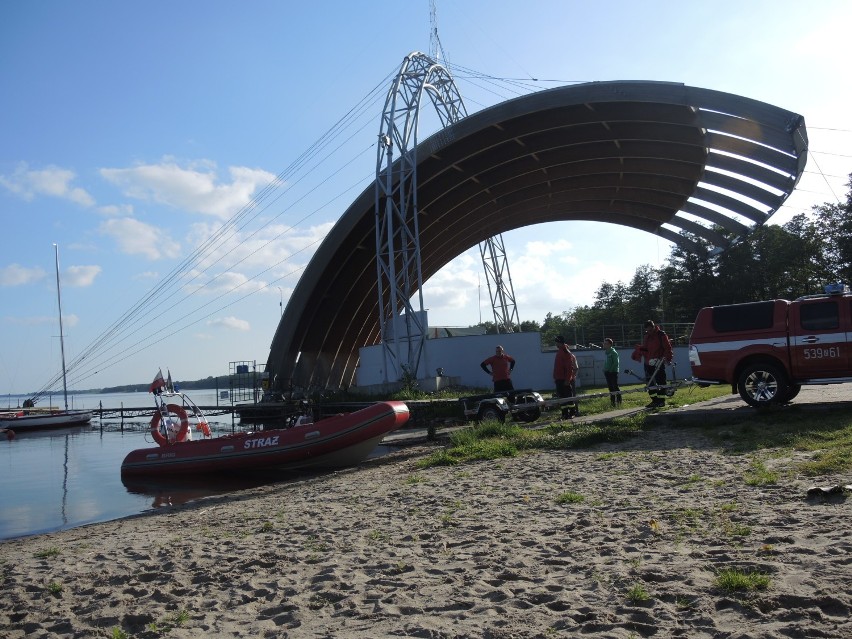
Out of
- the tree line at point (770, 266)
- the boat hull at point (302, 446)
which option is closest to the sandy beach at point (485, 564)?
the boat hull at point (302, 446)

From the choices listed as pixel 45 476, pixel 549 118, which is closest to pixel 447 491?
pixel 45 476

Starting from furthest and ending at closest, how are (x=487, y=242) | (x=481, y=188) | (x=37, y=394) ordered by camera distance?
(x=37, y=394) < (x=487, y=242) < (x=481, y=188)

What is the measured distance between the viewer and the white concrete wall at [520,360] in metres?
31.3

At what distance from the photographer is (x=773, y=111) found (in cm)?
2222

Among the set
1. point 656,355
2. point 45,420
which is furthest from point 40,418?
point 656,355

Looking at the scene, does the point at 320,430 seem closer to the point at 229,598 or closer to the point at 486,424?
the point at 486,424

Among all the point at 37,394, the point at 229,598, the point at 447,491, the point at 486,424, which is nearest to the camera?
the point at 229,598

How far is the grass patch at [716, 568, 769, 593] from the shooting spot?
4230mm

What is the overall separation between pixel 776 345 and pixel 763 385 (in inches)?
30.6

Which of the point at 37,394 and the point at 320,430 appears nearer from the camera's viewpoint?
the point at 320,430

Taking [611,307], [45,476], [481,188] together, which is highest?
[481,188]

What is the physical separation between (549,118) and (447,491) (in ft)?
78.5

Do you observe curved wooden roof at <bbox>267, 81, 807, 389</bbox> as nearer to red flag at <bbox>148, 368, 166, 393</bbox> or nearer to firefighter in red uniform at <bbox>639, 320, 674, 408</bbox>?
firefighter in red uniform at <bbox>639, 320, 674, 408</bbox>

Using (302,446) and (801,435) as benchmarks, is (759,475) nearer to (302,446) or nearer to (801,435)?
(801,435)
